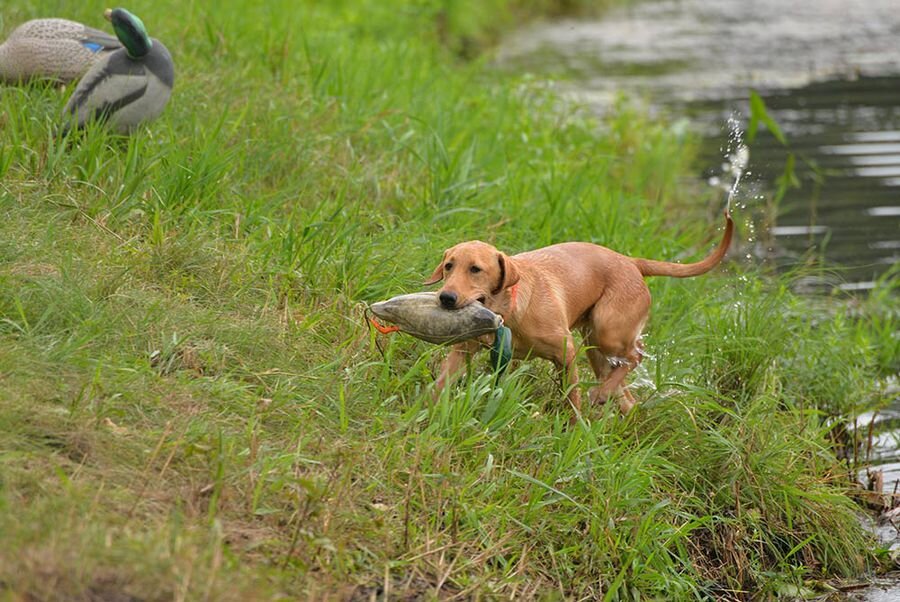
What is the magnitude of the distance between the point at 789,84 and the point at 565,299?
8933 millimetres

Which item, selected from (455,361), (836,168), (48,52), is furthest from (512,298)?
(836,168)

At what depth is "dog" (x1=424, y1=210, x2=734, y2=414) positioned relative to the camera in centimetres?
481

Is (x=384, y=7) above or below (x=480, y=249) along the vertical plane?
below

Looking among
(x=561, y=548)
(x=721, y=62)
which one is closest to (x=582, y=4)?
(x=721, y=62)

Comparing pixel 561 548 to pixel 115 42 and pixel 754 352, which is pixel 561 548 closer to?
Answer: pixel 754 352

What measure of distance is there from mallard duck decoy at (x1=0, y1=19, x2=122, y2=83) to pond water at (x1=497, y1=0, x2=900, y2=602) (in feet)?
12.3

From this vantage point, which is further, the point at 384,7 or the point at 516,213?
the point at 384,7

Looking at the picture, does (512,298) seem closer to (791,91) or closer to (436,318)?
(436,318)

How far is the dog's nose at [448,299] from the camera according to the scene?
4641 millimetres

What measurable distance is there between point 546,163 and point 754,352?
275 cm

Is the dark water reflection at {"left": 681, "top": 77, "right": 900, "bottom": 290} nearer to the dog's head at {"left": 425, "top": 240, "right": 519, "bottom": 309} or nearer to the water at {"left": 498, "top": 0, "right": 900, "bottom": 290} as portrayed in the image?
the water at {"left": 498, "top": 0, "right": 900, "bottom": 290}

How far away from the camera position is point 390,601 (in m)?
3.99

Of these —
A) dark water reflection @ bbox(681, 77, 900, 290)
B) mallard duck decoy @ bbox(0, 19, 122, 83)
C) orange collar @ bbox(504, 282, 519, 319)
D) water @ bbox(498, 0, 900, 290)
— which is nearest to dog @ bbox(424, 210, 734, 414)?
orange collar @ bbox(504, 282, 519, 319)

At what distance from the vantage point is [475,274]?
4.77 meters
